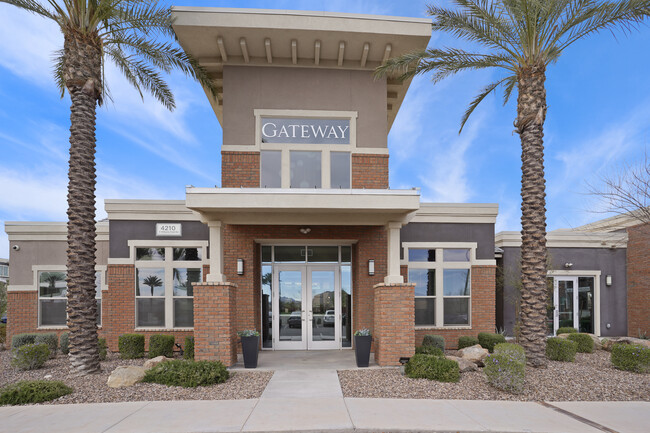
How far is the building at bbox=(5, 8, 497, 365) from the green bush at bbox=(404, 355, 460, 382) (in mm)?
1071

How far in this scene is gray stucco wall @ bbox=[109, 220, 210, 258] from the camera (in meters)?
13.4

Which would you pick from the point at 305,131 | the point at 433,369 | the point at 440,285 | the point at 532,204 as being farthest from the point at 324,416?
the point at 440,285

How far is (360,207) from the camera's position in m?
9.54

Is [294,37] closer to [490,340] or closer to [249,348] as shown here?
[249,348]

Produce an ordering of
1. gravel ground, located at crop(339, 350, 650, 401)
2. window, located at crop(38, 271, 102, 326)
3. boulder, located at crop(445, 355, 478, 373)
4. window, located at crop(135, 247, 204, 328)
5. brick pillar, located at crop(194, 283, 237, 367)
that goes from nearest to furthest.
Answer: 1. gravel ground, located at crop(339, 350, 650, 401)
2. boulder, located at crop(445, 355, 478, 373)
3. brick pillar, located at crop(194, 283, 237, 367)
4. window, located at crop(135, 247, 204, 328)
5. window, located at crop(38, 271, 102, 326)

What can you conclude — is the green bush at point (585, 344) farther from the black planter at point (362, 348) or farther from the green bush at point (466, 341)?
the black planter at point (362, 348)

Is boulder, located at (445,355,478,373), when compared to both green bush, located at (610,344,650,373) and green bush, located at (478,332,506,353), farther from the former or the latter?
green bush, located at (610,344,650,373)

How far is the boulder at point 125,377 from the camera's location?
8.20 meters

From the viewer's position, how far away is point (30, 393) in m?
7.38

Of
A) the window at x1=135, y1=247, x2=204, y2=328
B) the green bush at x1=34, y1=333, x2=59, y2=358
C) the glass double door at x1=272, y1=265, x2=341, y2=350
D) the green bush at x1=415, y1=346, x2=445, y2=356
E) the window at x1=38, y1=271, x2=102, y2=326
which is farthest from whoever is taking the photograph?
the window at x1=38, y1=271, x2=102, y2=326

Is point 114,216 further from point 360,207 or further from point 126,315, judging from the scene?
point 360,207

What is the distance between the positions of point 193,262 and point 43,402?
6.44 metres

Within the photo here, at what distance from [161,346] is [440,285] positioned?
8.67m

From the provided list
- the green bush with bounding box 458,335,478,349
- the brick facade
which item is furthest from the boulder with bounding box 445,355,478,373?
the brick facade
